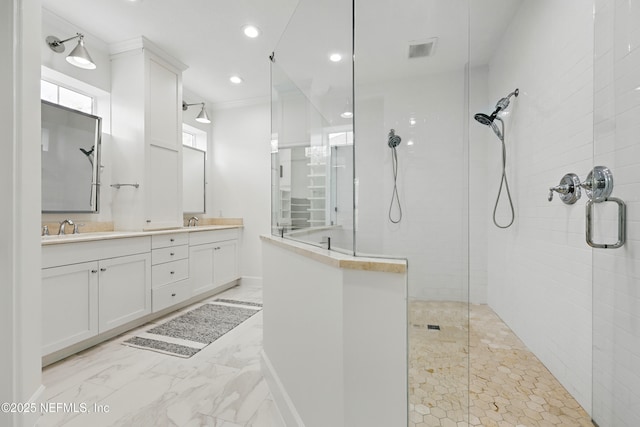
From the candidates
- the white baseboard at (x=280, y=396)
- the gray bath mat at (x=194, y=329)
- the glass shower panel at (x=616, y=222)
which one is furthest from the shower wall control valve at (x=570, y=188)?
the gray bath mat at (x=194, y=329)

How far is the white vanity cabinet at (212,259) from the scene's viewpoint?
126 inches

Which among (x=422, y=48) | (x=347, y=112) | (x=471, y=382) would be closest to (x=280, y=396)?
(x=471, y=382)

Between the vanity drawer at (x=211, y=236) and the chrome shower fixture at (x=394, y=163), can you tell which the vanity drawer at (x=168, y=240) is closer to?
the vanity drawer at (x=211, y=236)

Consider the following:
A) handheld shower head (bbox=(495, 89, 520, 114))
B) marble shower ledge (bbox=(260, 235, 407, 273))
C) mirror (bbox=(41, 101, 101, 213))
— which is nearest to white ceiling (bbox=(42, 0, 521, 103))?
handheld shower head (bbox=(495, 89, 520, 114))

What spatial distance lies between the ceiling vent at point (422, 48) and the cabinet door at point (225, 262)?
298 cm

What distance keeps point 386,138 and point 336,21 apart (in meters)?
0.71

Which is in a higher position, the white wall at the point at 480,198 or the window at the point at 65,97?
the window at the point at 65,97

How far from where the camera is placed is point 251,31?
2.57 m

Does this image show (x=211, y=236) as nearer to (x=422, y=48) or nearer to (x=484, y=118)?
(x=422, y=48)

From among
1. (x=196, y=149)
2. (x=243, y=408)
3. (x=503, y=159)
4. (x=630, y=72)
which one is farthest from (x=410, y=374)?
(x=196, y=149)

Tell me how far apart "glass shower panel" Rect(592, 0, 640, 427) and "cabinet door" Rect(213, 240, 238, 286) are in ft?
11.2

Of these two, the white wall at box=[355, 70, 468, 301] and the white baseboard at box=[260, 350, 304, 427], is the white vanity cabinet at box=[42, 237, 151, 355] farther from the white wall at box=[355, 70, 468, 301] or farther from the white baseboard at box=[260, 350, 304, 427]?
the white wall at box=[355, 70, 468, 301]

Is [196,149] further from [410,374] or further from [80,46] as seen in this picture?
[410,374]

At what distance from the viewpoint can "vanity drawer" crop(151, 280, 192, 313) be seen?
105 inches
